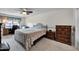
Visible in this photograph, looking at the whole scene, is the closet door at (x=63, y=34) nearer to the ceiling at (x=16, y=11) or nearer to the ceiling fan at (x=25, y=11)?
the ceiling at (x=16, y=11)

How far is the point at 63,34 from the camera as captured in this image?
78.5 inches

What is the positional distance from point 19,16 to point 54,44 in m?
0.77

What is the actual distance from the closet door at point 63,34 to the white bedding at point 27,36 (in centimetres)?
31

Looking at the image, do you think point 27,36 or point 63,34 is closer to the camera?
point 27,36

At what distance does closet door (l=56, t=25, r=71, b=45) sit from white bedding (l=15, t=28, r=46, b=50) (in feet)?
1.00

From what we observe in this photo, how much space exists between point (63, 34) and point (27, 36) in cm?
62

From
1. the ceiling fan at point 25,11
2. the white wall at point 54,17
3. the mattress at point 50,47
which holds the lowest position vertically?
the mattress at point 50,47

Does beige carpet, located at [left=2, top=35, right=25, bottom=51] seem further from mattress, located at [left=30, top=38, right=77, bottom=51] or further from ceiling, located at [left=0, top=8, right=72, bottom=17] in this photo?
ceiling, located at [left=0, top=8, right=72, bottom=17]

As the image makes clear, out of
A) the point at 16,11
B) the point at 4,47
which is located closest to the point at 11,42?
the point at 4,47

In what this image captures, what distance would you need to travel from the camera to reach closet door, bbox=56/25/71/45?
1.96 meters

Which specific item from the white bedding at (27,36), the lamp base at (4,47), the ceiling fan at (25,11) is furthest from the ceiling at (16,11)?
the lamp base at (4,47)

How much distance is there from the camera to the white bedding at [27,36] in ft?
6.17

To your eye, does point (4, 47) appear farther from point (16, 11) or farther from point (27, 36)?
point (16, 11)
